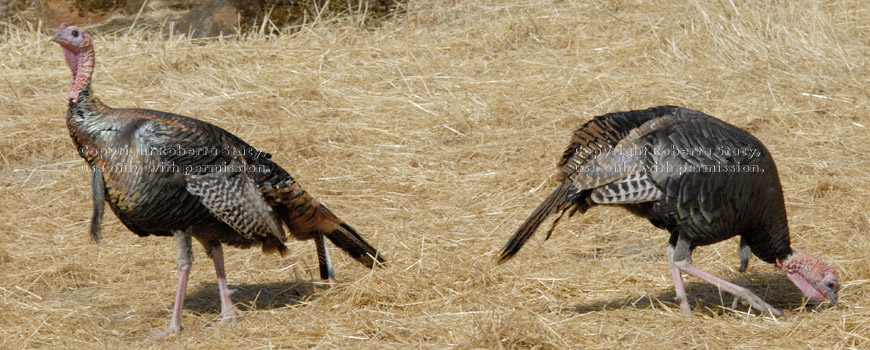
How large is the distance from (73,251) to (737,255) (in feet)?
11.6

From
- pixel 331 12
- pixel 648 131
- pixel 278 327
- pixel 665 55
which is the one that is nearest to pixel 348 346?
pixel 278 327

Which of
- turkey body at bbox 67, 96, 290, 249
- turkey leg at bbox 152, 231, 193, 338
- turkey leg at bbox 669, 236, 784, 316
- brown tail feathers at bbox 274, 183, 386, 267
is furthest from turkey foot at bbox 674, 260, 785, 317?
turkey leg at bbox 152, 231, 193, 338

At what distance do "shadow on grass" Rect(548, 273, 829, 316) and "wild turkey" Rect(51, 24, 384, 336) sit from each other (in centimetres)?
134

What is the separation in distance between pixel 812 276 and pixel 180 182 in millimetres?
2741

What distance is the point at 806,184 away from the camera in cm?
552

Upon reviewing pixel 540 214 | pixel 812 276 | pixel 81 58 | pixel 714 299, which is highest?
pixel 81 58

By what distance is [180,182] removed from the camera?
4.04 meters

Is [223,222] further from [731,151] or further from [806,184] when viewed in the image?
[806,184]

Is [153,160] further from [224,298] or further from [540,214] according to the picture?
[540,214]

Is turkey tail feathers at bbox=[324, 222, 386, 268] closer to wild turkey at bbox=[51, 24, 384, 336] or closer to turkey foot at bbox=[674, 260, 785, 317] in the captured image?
wild turkey at bbox=[51, 24, 384, 336]

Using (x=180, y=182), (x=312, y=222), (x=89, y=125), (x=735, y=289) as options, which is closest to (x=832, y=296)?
(x=735, y=289)

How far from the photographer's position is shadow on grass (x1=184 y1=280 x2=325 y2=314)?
4.57 metres

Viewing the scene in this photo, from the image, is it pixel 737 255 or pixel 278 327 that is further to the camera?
pixel 737 255

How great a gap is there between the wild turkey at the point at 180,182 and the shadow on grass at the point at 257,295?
0.24m
